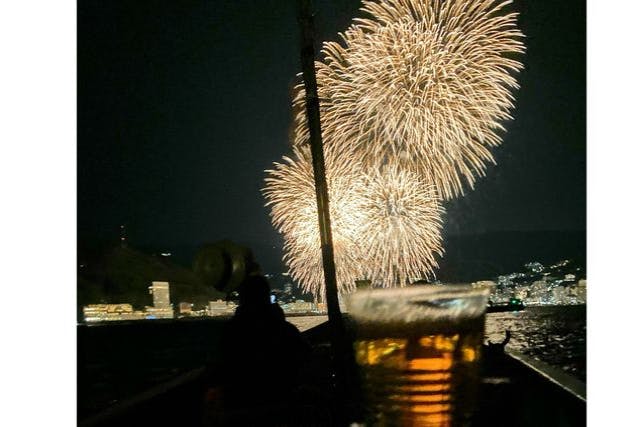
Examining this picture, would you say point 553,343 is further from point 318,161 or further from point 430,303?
point 430,303

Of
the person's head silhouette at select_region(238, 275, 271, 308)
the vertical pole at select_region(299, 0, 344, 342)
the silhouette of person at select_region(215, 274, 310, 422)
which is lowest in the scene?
the silhouette of person at select_region(215, 274, 310, 422)

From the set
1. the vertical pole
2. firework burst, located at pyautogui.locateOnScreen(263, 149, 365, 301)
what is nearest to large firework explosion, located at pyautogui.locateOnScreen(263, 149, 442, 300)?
firework burst, located at pyautogui.locateOnScreen(263, 149, 365, 301)

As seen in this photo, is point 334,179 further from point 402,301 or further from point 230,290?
point 402,301

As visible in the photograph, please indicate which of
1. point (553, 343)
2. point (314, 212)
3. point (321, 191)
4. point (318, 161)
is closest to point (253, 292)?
point (321, 191)

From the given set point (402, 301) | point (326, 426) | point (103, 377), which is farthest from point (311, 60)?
point (103, 377)

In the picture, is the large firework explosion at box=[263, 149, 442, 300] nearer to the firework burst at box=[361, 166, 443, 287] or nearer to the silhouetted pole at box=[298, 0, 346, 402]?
the firework burst at box=[361, 166, 443, 287]

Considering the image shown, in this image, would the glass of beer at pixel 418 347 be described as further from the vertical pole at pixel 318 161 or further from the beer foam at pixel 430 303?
the vertical pole at pixel 318 161

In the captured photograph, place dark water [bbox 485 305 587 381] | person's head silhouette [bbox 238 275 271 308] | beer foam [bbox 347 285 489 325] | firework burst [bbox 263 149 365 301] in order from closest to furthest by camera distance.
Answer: beer foam [bbox 347 285 489 325] → person's head silhouette [bbox 238 275 271 308] → firework burst [bbox 263 149 365 301] → dark water [bbox 485 305 587 381]
